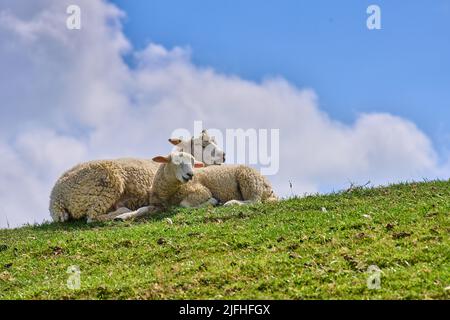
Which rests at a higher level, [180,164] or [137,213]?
[180,164]

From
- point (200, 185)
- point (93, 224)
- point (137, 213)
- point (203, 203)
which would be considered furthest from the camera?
point (200, 185)

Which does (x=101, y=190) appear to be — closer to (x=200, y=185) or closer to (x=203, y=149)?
(x=200, y=185)

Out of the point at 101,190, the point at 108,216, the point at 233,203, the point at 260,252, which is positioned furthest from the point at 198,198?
the point at 260,252

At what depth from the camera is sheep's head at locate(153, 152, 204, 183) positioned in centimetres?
A: 1906

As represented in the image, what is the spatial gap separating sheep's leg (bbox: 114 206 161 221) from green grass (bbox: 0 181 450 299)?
1.56 ft

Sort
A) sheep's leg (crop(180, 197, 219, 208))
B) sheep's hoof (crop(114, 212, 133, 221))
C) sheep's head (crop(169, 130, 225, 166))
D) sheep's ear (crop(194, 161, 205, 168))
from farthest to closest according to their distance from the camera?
sheep's head (crop(169, 130, 225, 166)) < sheep's ear (crop(194, 161, 205, 168)) < sheep's leg (crop(180, 197, 219, 208)) < sheep's hoof (crop(114, 212, 133, 221))

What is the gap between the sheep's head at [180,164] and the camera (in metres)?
19.1

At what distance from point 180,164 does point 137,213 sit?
1527 mm

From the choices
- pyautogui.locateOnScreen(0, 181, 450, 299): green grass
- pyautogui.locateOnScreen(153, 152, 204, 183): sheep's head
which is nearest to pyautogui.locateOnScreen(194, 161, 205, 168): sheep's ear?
pyautogui.locateOnScreen(153, 152, 204, 183): sheep's head

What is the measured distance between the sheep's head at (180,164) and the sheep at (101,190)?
0.94 metres

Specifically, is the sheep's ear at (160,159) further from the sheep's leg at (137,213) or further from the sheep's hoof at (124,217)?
the sheep's hoof at (124,217)

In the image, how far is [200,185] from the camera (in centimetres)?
2009

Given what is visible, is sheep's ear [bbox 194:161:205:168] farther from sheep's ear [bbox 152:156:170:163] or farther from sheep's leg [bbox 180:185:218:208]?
sheep's ear [bbox 152:156:170:163]
